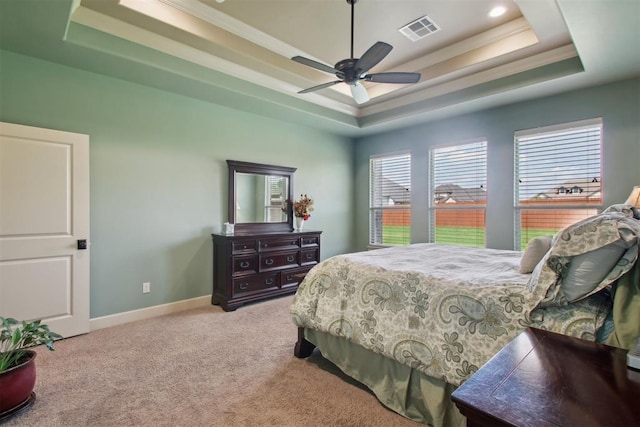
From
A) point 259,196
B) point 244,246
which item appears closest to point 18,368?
point 244,246

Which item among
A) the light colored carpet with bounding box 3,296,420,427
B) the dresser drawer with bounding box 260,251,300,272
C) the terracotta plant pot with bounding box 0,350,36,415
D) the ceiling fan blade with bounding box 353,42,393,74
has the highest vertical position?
the ceiling fan blade with bounding box 353,42,393,74

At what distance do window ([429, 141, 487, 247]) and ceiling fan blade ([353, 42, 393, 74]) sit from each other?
268 centimetres

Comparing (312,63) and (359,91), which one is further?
(359,91)

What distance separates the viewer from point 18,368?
184 cm

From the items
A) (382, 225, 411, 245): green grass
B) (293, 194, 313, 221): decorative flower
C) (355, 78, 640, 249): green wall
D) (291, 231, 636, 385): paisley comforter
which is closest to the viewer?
(291, 231, 636, 385): paisley comforter

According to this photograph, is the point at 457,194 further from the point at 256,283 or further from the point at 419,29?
the point at 256,283

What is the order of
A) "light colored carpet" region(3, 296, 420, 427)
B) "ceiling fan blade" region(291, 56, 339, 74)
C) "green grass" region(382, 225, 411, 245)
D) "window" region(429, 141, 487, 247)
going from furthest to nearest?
"green grass" region(382, 225, 411, 245)
"window" region(429, 141, 487, 247)
"ceiling fan blade" region(291, 56, 339, 74)
"light colored carpet" region(3, 296, 420, 427)

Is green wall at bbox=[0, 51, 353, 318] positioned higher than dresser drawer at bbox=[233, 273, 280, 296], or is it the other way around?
green wall at bbox=[0, 51, 353, 318]

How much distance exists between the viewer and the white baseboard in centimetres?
327

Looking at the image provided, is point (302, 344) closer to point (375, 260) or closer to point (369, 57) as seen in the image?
point (375, 260)

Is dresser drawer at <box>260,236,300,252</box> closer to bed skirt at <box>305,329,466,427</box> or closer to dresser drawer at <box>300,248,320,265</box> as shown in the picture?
dresser drawer at <box>300,248,320,265</box>

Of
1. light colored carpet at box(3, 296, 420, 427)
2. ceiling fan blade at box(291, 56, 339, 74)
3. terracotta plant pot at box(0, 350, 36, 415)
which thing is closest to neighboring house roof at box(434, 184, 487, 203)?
ceiling fan blade at box(291, 56, 339, 74)

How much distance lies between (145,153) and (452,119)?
4.23 meters

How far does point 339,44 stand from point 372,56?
1.38 metres
